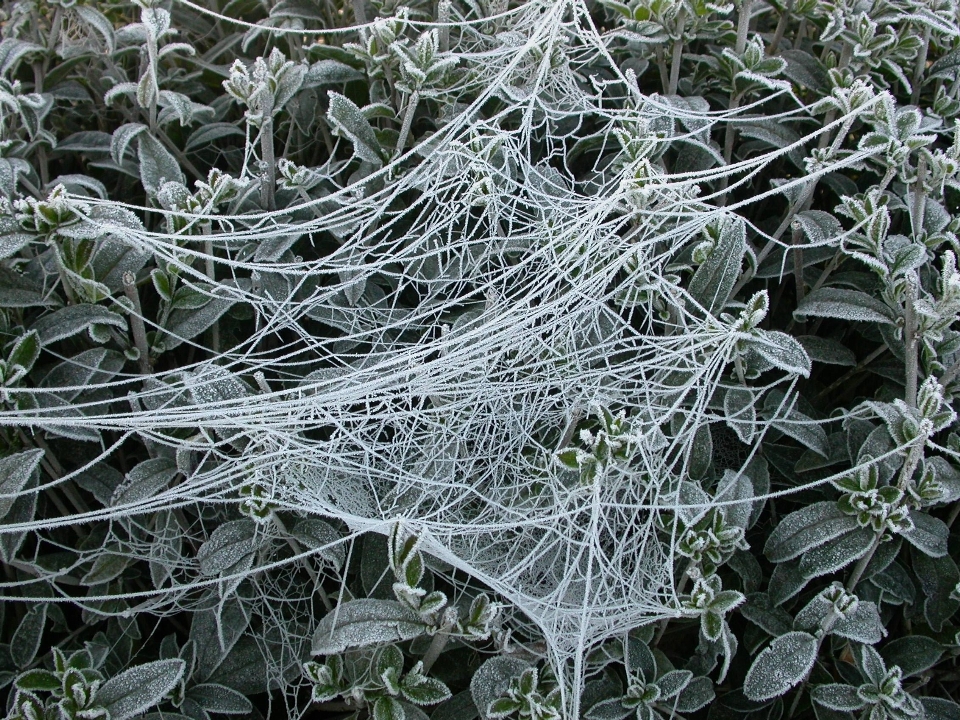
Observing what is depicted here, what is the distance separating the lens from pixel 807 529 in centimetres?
91

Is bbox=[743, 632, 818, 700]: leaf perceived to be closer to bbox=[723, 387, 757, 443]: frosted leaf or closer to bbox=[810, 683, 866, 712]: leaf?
bbox=[810, 683, 866, 712]: leaf

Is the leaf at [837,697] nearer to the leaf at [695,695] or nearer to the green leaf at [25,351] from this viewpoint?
the leaf at [695,695]

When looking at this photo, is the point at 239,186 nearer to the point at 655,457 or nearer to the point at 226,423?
the point at 226,423

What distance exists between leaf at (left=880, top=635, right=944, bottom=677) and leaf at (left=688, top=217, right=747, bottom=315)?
1.45ft

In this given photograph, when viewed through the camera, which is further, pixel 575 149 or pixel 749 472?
pixel 575 149

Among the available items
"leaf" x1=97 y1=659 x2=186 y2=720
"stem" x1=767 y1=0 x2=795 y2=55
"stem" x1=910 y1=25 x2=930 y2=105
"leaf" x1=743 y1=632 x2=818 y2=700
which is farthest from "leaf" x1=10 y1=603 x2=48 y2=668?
"stem" x1=910 y1=25 x2=930 y2=105

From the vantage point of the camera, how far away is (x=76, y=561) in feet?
3.24

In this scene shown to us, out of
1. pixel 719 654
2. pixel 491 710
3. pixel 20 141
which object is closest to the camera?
pixel 491 710

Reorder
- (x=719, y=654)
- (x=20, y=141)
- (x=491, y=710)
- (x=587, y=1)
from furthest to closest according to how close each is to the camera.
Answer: (x=587, y=1) → (x=20, y=141) → (x=719, y=654) → (x=491, y=710)

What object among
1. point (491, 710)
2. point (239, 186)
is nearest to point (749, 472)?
point (491, 710)

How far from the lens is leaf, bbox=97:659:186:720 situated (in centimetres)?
83

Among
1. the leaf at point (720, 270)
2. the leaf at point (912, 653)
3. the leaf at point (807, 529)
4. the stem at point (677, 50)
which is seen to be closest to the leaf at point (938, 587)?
the leaf at point (912, 653)

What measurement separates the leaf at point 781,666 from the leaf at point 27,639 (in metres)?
0.80

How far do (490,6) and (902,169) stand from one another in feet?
2.07
